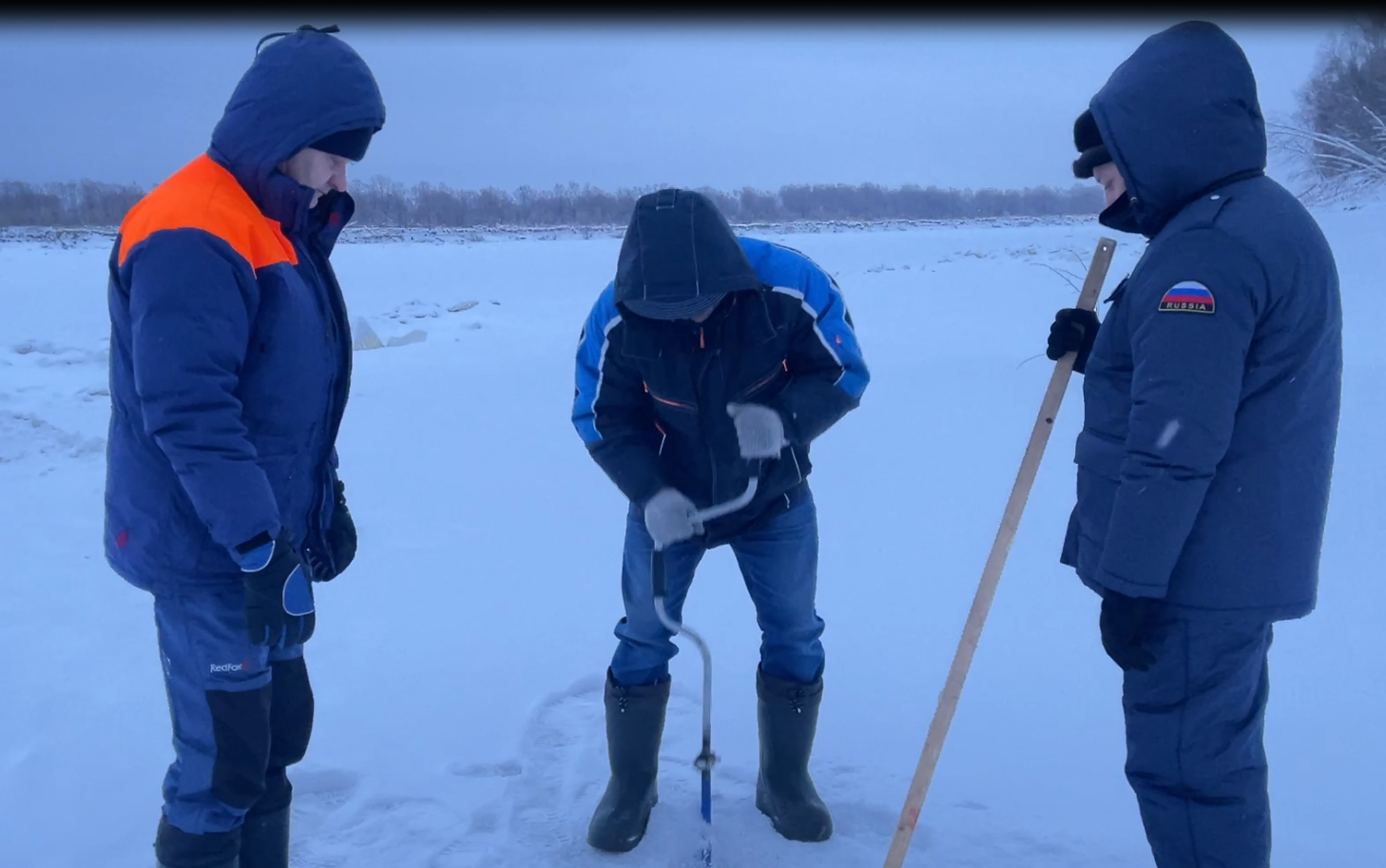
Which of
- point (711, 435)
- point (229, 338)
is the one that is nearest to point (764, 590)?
point (711, 435)

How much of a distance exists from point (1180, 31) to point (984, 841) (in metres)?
1.94

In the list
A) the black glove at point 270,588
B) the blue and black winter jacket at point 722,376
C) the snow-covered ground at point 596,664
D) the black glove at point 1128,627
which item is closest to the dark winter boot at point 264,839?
the snow-covered ground at point 596,664

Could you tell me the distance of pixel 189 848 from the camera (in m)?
1.95

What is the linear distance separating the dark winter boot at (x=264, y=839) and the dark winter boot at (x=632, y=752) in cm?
75

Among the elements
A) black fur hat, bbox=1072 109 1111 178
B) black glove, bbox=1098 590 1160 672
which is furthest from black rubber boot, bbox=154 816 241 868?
black fur hat, bbox=1072 109 1111 178

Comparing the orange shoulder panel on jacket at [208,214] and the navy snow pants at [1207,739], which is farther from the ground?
the orange shoulder panel on jacket at [208,214]

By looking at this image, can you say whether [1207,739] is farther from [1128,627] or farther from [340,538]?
[340,538]

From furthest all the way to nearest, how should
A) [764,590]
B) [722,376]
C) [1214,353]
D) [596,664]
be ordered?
[596,664]
[764,590]
[722,376]
[1214,353]

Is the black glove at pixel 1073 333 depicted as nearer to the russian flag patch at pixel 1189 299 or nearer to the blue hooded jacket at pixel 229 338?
the russian flag patch at pixel 1189 299

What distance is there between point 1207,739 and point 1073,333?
903mm

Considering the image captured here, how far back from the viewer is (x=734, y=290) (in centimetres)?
237

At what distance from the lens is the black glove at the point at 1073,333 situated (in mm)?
2260

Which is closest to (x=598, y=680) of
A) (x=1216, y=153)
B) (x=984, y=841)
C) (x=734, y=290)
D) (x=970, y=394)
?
(x=984, y=841)

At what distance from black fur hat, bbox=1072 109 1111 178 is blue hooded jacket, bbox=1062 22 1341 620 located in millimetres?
118
